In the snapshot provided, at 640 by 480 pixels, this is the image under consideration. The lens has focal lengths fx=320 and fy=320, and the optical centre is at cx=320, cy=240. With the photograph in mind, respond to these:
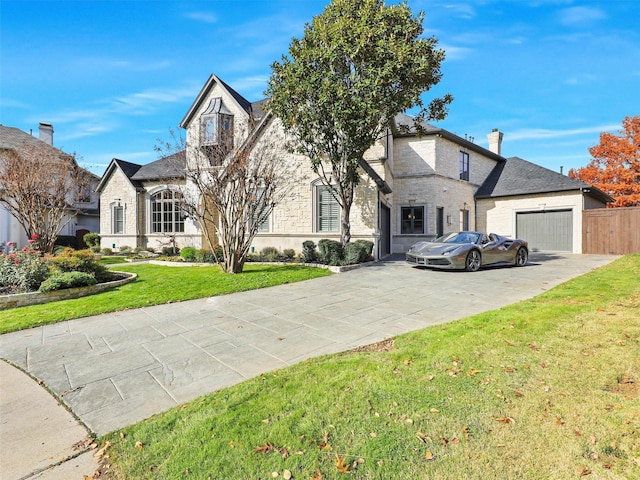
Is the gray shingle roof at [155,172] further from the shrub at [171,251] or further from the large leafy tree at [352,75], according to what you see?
the large leafy tree at [352,75]

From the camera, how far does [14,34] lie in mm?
7105

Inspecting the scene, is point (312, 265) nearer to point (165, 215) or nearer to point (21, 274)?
point (21, 274)

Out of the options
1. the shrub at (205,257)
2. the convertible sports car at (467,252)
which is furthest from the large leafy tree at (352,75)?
the shrub at (205,257)

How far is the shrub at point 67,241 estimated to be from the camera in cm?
2120

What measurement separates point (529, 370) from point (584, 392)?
1.59ft

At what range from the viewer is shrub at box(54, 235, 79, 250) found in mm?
21197

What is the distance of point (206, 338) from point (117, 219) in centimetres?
1997

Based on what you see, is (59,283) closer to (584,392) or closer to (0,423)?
(0,423)

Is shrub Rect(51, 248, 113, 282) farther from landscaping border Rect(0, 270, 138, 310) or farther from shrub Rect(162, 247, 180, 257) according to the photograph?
shrub Rect(162, 247, 180, 257)

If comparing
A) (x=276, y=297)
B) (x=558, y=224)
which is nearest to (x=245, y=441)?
(x=276, y=297)

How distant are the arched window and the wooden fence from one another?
23.0 metres

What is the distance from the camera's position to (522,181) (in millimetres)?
20281

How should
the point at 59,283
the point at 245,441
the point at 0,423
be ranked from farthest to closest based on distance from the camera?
the point at 59,283 → the point at 0,423 → the point at 245,441

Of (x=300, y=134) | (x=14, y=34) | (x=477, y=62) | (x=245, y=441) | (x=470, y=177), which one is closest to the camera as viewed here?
(x=245, y=441)
